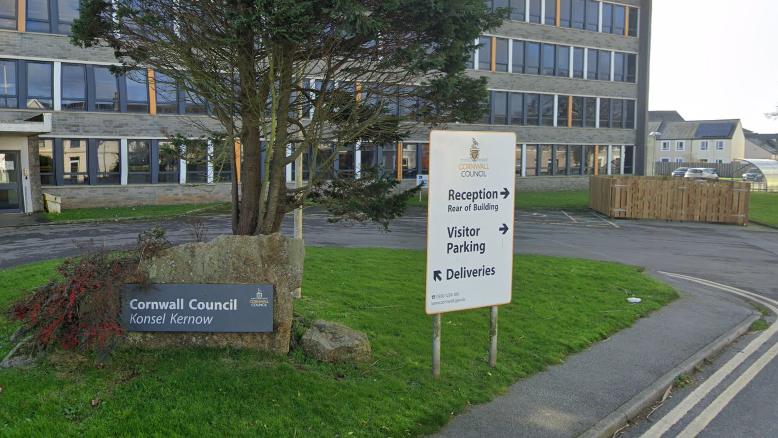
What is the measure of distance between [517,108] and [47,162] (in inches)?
1105

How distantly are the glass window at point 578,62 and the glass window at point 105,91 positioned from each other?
3022 centimetres

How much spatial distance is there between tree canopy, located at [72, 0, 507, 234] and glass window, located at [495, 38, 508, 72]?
34.0m

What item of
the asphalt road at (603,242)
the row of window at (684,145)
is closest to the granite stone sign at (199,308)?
the asphalt road at (603,242)

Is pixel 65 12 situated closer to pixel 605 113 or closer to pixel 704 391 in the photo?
pixel 704 391

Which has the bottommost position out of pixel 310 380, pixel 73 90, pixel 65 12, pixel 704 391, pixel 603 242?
pixel 704 391

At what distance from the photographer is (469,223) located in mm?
6891

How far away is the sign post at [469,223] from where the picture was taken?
259 inches

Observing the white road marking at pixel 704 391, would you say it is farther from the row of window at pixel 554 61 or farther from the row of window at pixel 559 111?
A: the row of window at pixel 554 61

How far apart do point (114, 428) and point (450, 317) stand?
5265 mm

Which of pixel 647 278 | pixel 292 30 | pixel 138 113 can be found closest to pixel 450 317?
pixel 292 30

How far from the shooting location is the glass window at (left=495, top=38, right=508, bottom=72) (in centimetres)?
4106

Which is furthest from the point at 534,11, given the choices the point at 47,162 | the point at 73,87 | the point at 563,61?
the point at 47,162

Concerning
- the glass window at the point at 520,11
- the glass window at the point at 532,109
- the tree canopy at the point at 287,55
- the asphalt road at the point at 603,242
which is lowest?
the asphalt road at the point at 603,242

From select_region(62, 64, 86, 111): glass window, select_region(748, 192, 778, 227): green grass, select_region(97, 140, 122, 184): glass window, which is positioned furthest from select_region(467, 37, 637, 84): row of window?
select_region(62, 64, 86, 111): glass window
